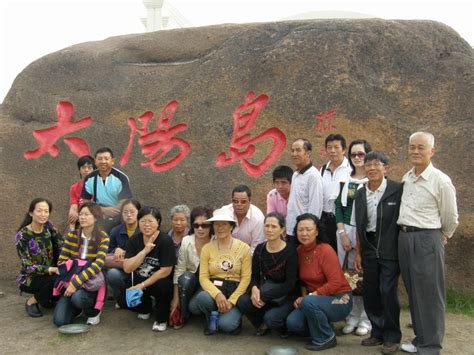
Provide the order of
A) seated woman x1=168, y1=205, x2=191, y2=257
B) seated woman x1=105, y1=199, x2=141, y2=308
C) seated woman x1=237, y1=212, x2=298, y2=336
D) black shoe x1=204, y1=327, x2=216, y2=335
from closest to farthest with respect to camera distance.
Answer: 1. seated woman x1=237, y1=212, x2=298, y2=336
2. black shoe x1=204, y1=327, x2=216, y2=335
3. seated woman x1=105, y1=199, x2=141, y2=308
4. seated woman x1=168, y1=205, x2=191, y2=257

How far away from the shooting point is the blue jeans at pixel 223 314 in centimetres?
383

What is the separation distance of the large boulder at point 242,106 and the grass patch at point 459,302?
2.75 ft

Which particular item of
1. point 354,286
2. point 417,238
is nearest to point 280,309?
point 354,286

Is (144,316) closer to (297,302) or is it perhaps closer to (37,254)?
(37,254)

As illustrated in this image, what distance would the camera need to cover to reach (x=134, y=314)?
14.5 ft

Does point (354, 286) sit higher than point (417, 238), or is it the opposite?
point (417, 238)

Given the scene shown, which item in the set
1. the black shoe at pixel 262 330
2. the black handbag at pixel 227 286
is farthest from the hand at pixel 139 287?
the black shoe at pixel 262 330

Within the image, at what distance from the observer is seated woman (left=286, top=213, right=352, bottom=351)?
3.61 m

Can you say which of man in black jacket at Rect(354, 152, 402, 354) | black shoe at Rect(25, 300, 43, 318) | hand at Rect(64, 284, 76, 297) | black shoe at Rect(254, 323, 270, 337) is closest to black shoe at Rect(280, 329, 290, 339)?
black shoe at Rect(254, 323, 270, 337)

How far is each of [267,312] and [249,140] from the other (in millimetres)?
2125

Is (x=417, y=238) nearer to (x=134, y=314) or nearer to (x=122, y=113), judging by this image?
(x=134, y=314)

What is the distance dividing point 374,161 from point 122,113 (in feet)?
10.4

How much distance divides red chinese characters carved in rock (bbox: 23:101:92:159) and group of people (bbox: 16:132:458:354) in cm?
109

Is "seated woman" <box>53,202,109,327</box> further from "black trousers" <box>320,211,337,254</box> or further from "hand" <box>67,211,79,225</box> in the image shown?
"black trousers" <box>320,211,337,254</box>
